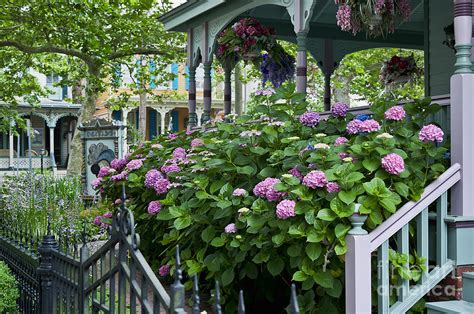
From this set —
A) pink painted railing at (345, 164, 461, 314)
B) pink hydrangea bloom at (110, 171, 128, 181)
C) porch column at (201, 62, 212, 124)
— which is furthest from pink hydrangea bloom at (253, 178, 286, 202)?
porch column at (201, 62, 212, 124)

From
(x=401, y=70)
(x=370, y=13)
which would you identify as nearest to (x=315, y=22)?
(x=401, y=70)

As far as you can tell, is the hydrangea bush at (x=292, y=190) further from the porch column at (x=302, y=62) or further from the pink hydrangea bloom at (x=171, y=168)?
the porch column at (x=302, y=62)

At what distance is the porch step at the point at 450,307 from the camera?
4543 mm

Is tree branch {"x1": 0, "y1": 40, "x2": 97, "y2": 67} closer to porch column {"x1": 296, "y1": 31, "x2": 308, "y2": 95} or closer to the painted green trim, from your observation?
porch column {"x1": 296, "y1": 31, "x2": 308, "y2": 95}

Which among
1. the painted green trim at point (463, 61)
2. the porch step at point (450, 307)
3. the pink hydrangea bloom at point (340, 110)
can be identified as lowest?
the porch step at point (450, 307)

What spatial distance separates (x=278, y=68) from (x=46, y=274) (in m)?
6.90

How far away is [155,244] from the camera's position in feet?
25.0

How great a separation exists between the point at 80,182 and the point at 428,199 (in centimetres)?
1240

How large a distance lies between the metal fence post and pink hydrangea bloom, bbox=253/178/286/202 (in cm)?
168

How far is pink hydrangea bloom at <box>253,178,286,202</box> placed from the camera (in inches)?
197

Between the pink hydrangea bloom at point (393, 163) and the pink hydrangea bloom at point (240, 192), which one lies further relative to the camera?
the pink hydrangea bloom at point (240, 192)

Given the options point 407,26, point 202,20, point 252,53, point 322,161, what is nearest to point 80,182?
point 202,20

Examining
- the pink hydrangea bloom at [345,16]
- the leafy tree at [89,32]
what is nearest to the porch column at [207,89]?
the leafy tree at [89,32]

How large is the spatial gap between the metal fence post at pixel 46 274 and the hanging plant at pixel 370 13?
146 inches
